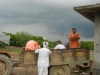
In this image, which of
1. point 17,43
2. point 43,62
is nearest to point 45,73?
point 43,62

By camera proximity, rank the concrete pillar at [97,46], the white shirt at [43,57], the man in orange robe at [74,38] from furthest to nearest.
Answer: the man in orange robe at [74,38] < the concrete pillar at [97,46] < the white shirt at [43,57]

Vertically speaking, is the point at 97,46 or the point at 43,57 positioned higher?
the point at 97,46

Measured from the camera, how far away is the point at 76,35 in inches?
457

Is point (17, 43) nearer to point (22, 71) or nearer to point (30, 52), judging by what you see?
point (22, 71)

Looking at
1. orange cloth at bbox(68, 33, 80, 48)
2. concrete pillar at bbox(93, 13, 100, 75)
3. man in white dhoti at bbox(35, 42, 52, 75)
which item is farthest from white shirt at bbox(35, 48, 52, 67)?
orange cloth at bbox(68, 33, 80, 48)

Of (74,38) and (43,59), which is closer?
(43,59)

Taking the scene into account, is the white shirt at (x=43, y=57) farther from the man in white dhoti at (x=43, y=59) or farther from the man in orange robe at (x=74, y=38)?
the man in orange robe at (x=74, y=38)

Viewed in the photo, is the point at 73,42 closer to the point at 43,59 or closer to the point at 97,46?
the point at 97,46

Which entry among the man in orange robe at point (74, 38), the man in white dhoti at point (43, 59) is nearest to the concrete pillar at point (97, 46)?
the man in orange robe at point (74, 38)

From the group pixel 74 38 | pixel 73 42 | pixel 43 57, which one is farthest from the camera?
pixel 73 42

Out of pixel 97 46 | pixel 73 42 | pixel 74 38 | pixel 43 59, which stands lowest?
pixel 43 59

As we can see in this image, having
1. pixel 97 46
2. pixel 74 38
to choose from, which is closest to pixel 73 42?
pixel 74 38

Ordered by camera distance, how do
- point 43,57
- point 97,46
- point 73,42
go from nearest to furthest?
point 43,57
point 97,46
point 73,42

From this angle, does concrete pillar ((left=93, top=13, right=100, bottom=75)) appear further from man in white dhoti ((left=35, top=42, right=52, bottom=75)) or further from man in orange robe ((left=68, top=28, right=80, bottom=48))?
man in white dhoti ((left=35, top=42, right=52, bottom=75))
